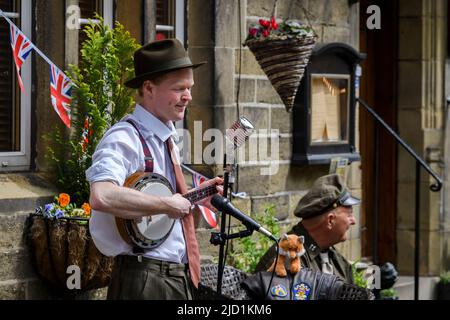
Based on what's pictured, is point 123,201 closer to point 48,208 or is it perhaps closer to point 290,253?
point 290,253

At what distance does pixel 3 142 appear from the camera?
668 centimetres

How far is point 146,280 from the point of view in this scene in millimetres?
4887

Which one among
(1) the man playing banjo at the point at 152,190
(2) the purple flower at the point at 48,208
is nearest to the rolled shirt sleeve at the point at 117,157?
(1) the man playing banjo at the point at 152,190

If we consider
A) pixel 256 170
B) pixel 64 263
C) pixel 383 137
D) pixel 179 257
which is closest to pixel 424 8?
pixel 383 137

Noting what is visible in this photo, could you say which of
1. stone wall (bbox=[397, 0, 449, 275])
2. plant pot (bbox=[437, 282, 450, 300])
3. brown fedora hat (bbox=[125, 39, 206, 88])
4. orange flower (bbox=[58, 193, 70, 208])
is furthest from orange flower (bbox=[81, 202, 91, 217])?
plant pot (bbox=[437, 282, 450, 300])

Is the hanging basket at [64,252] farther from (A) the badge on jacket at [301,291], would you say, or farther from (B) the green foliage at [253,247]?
(A) the badge on jacket at [301,291]

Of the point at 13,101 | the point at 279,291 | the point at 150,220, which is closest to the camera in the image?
the point at 150,220

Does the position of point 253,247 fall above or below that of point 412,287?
above

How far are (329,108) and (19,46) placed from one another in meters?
3.07

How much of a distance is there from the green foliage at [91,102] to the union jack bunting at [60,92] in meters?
0.05

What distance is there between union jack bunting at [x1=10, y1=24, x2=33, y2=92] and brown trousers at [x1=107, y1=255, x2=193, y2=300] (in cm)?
179

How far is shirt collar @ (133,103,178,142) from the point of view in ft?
16.2

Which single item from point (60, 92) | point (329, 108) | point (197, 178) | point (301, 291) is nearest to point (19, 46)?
point (60, 92)

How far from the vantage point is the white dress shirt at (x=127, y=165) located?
471 centimetres
